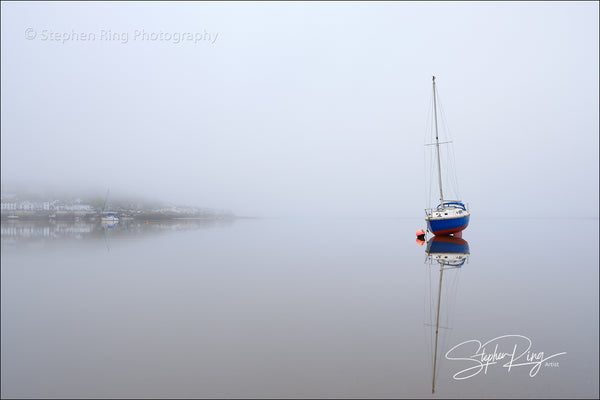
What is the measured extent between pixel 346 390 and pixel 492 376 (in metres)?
3.19

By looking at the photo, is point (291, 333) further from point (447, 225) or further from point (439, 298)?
point (447, 225)

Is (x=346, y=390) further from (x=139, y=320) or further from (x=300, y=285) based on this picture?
(x=300, y=285)

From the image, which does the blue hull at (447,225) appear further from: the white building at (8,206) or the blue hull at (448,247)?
the white building at (8,206)

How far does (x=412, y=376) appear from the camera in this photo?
20.3ft

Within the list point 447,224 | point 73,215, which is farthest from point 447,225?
point 73,215

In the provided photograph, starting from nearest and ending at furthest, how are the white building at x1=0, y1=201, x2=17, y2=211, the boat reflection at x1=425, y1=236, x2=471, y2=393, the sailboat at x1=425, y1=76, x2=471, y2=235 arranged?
the boat reflection at x1=425, y1=236, x2=471, y2=393
the sailboat at x1=425, y1=76, x2=471, y2=235
the white building at x1=0, y1=201, x2=17, y2=211

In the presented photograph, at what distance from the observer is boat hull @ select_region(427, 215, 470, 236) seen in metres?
35.4

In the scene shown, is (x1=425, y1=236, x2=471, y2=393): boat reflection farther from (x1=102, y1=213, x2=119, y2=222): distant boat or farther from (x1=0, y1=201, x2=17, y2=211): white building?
(x1=0, y1=201, x2=17, y2=211): white building

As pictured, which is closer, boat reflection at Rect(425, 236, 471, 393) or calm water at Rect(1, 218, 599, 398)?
calm water at Rect(1, 218, 599, 398)

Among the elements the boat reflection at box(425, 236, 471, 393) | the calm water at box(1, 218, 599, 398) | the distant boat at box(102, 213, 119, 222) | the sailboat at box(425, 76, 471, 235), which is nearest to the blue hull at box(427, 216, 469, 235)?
the sailboat at box(425, 76, 471, 235)
